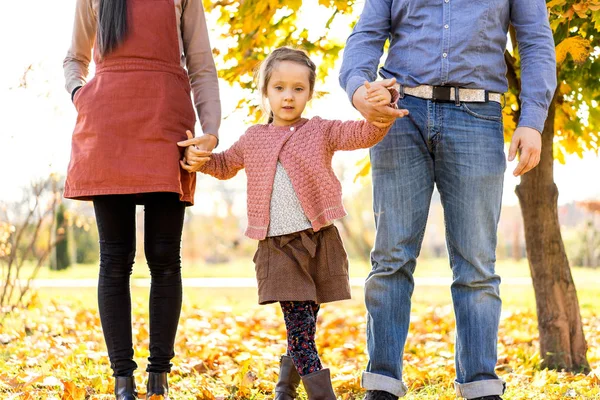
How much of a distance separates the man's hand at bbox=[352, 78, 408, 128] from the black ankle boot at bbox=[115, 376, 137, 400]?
1256mm

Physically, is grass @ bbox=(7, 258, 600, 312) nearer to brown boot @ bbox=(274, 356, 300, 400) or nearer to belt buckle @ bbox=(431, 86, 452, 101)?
brown boot @ bbox=(274, 356, 300, 400)

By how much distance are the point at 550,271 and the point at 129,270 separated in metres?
2.57

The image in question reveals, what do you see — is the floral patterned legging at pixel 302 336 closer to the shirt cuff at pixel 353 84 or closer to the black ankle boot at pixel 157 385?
the black ankle boot at pixel 157 385

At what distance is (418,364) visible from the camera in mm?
4430

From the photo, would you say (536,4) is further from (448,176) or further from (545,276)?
(545,276)

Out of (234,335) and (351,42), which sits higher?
(351,42)

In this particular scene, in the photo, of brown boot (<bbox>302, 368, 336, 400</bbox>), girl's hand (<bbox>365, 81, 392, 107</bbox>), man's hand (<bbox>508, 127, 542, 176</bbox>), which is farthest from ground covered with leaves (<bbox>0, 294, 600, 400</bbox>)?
girl's hand (<bbox>365, 81, 392, 107</bbox>)

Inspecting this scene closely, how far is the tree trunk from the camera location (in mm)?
4316

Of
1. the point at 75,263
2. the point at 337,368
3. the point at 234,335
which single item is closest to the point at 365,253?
the point at 75,263

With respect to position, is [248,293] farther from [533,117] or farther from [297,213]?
[533,117]

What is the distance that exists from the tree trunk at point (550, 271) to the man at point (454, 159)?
1.70 metres

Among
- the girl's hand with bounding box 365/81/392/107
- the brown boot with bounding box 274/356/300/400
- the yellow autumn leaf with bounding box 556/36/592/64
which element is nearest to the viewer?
the girl's hand with bounding box 365/81/392/107

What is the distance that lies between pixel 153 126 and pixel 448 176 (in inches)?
41.8

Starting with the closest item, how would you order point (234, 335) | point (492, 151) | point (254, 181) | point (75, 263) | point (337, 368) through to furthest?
1. point (492, 151)
2. point (254, 181)
3. point (337, 368)
4. point (234, 335)
5. point (75, 263)
